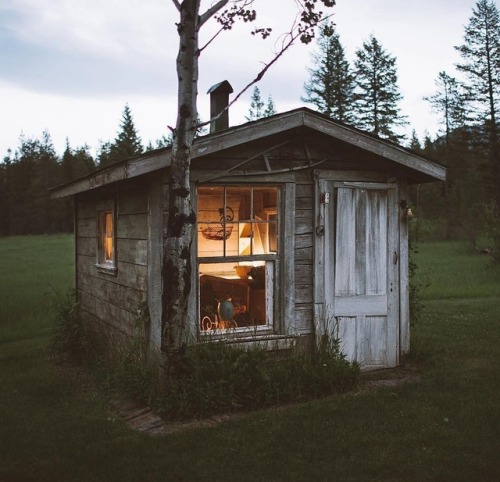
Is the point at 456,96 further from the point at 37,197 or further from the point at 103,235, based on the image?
the point at 37,197

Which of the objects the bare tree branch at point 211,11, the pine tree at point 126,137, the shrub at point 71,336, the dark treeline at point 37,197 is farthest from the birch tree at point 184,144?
the dark treeline at point 37,197

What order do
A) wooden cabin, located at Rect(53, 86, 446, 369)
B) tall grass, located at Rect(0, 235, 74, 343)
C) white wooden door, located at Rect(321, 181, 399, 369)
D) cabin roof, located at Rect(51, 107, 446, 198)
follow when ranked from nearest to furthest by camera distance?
1. cabin roof, located at Rect(51, 107, 446, 198)
2. wooden cabin, located at Rect(53, 86, 446, 369)
3. white wooden door, located at Rect(321, 181, 399, 369)
4. tall grass, located at Rect(0, 235, 74, 343)

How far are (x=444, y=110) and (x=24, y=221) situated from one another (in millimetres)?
46737

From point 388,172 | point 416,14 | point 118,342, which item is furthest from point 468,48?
point 118,342

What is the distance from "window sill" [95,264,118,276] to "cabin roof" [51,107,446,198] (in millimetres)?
1240

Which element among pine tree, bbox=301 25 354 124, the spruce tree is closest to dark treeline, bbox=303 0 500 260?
pine tree, bbox=301 25 354 124

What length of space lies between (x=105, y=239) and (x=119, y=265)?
1.18 metres

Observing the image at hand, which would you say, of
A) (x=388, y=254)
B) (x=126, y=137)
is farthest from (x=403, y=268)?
(x=126, y=137)

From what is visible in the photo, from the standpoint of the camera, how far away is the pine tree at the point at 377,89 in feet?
114

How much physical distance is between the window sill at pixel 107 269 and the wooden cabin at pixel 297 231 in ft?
0.09

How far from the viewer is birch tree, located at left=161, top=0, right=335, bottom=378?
18.8ft

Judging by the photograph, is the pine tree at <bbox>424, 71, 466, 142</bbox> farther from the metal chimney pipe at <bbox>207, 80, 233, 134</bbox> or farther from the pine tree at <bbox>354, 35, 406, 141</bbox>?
the metal chimney pipe at <bbox>207, 80, 233, 134</bbox>

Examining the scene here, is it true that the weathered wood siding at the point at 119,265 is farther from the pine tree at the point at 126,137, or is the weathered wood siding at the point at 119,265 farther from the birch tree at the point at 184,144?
the pine tree at the point at 126,137

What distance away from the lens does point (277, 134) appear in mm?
7117
